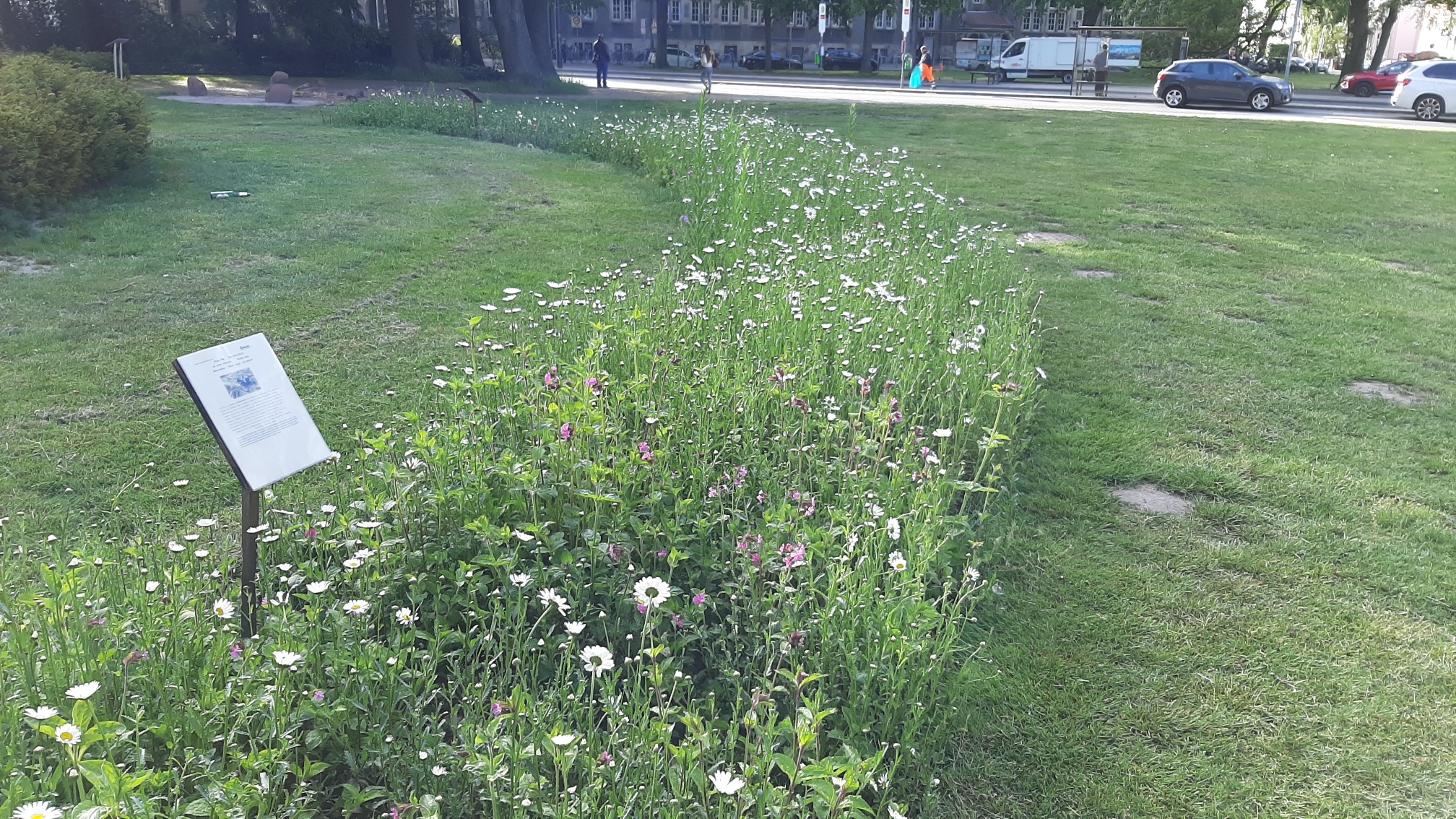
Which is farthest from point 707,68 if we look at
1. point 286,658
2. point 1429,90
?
point 286,658

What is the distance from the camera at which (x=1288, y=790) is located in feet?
8.93

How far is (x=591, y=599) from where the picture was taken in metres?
3.08

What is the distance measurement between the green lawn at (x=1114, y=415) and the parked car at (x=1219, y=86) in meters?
16.1

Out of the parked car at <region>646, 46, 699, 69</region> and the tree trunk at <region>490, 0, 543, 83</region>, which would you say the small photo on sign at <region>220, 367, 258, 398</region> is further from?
the parked car at <region>646, 46, 699, 69</region>

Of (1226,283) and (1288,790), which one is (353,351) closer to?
(1288,790)

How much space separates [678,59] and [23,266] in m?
56.2

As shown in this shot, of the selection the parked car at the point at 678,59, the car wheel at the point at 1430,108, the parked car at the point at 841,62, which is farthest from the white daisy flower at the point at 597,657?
the parked car at the point at 678,59

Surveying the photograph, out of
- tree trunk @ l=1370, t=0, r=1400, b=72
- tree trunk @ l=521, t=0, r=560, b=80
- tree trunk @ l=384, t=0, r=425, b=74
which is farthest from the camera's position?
tree trunk @ l=1370, t=0, r=1400, b=72

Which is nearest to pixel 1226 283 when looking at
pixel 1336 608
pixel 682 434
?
pixel 1336 608

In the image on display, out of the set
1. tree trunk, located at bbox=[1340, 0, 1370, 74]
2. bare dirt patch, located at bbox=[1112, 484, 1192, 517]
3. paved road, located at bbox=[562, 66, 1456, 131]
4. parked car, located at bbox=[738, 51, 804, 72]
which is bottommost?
bare dirt patch, located at bbox=[1112, 484, 1192, 517]

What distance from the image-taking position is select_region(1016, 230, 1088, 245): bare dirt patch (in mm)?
9602

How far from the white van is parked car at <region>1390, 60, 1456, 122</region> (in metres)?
17.6

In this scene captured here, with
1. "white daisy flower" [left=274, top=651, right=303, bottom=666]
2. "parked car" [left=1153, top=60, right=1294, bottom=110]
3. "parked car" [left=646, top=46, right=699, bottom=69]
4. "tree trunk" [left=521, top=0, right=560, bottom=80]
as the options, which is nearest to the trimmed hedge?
"white daisy flower" [left=274, top=651, right=303, bottom=666]

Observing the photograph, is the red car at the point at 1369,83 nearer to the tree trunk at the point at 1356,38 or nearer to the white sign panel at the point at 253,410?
the tree trunk at the point at 1356,38
